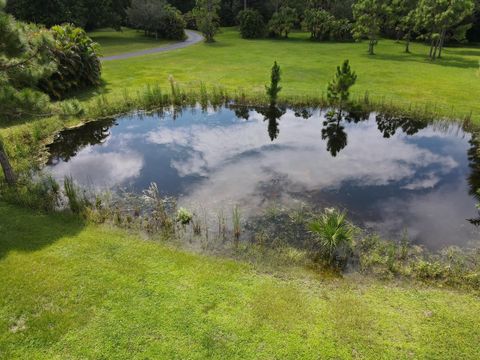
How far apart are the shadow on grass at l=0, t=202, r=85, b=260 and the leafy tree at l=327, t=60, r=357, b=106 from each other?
1460 centimetres

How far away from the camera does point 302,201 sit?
11391 millimetres

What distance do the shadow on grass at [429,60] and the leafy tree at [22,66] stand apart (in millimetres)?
30292

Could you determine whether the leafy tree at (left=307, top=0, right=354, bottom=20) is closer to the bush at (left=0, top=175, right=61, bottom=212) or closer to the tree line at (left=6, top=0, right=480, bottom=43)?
the tree line at (left=6, top=0, right=480, bottom=43)

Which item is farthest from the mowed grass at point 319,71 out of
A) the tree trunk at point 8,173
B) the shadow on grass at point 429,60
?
the tree trunk at point 8,173

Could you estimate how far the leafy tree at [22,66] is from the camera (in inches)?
336

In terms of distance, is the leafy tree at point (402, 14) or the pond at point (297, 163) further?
the leafy tree at point (402, 14)

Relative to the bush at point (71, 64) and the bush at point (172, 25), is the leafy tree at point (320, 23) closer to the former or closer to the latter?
the bush at point (172, 25)

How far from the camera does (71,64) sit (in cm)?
2134

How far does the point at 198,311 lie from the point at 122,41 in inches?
1747

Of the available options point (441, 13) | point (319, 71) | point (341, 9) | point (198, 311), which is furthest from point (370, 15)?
point (198, 311)

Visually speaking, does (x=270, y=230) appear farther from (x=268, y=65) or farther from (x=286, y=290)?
(x=268, y=65)

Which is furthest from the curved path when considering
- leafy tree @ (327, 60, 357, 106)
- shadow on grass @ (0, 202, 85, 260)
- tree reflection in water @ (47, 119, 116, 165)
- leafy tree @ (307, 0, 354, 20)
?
shadow on grass @ (0, 202, 85, 260)

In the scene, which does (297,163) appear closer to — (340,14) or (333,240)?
(333,240)

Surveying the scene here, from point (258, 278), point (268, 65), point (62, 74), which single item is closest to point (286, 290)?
point (258, 278)
